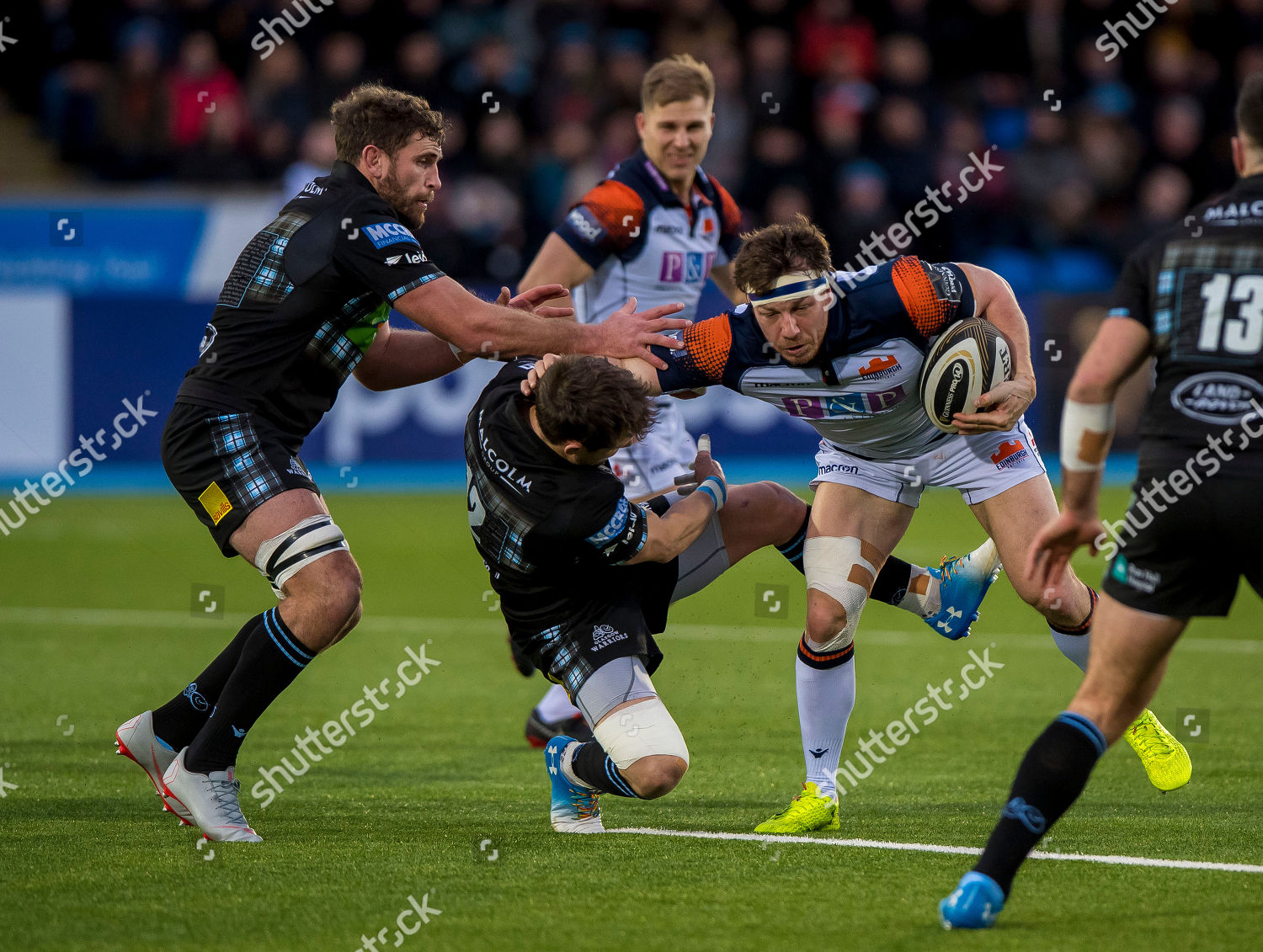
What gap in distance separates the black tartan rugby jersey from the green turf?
4.96ft

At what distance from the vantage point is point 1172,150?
18438mm

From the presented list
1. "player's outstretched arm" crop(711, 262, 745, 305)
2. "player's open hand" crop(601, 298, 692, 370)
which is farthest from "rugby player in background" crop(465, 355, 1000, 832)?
"player's outstretched arm" crop(711, 262, 745, 305)

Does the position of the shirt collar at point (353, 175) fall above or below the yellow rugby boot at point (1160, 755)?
above

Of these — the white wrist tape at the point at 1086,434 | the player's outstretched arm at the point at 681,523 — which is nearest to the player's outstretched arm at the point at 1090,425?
the white wrist tape at the point at 1086,434

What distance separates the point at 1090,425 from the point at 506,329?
6.84ft

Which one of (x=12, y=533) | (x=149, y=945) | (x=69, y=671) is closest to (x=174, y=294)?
(x=12, y=533)

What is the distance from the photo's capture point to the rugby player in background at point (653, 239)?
7301mm

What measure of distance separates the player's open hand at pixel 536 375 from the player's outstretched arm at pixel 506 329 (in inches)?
8.9

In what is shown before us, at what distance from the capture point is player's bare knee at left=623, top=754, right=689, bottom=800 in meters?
4.96

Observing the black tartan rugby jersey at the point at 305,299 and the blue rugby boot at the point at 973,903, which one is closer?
the blue rugby boot at the point at 973,903

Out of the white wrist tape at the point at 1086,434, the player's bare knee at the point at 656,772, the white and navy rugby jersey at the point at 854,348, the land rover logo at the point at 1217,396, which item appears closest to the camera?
the land rover logo at the point at 1217,396

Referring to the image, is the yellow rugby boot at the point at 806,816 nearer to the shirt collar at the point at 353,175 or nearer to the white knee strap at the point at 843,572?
the white knee strap at the point at 843,572

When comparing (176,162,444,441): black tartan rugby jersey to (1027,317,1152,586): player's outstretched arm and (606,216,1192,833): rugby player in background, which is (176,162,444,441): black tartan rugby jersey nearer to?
(606,216,1192,833): rugby player in background

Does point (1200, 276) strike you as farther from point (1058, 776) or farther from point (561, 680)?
point (561, 680)
